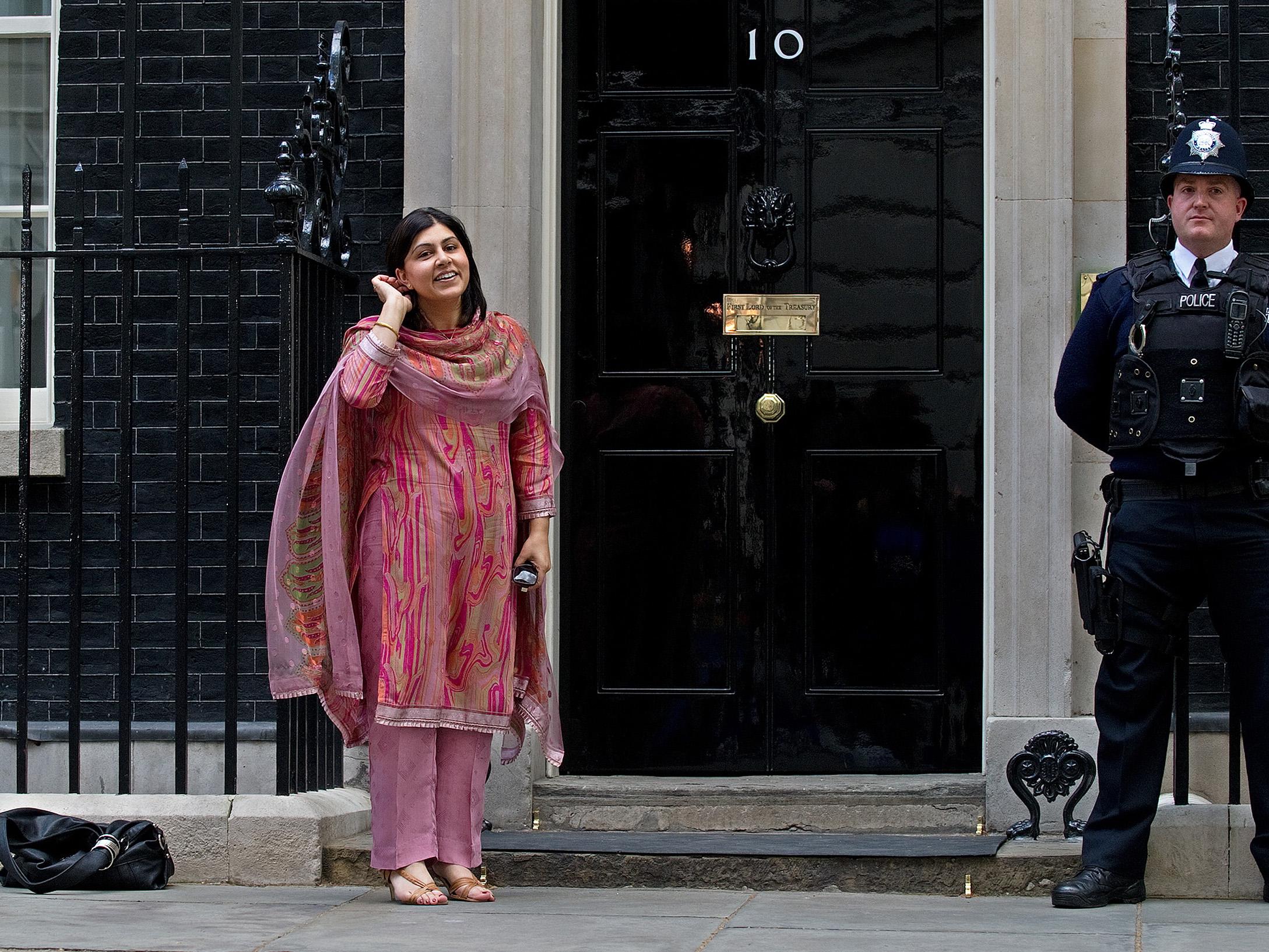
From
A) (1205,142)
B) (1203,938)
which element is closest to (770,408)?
(1205,142)

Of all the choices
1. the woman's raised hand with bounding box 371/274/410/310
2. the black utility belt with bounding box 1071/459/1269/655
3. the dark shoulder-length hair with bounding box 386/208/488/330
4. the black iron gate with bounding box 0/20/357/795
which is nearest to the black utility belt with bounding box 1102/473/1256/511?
the black utility belt with bounding box 1071/459/1269/655

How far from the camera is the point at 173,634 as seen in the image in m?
6.80

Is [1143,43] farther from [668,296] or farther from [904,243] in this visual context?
[668,296]

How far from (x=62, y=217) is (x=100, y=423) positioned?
797mm

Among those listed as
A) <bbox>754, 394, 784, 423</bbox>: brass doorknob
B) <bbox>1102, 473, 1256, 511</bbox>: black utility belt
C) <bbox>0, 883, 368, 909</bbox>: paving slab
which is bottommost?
<bbox>0, 883, 368, 909</bbox>: paving slab

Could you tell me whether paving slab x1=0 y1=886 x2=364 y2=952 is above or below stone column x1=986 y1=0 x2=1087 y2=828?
below

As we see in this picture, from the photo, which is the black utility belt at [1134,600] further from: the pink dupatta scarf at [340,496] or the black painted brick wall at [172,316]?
the black painted brick wall at [172,316]

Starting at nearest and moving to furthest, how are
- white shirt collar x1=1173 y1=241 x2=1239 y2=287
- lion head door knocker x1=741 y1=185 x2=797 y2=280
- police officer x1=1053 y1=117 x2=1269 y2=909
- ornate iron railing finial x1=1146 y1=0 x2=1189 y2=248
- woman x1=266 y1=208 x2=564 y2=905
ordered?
police officer x1=1053 y1=117 x2=1269 y2=909, white shirt collar x1=1173 y1=241 x2=1239 y2=287, woman x1=266 y1=208 x2=564 y2=905, ornate iron railing finial x1=1146 y1=0 x2=1189 y2=248, lion head door knocker x1=741 y1=185 x2=797 y2=280

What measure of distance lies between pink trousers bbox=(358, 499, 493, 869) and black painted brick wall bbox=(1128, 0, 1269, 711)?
2.68 m

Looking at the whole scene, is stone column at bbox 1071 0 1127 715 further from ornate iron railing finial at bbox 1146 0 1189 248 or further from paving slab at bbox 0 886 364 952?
paving slab at bbox 0 886 364 952

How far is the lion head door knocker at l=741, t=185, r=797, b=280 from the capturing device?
6.52m

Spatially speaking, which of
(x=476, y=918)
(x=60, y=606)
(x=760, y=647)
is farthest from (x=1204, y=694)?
(x=60, y=606)

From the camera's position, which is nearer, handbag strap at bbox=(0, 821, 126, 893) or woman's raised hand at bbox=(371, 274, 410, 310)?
woman's raised hand at bbox=(371, 274, 410, 310)

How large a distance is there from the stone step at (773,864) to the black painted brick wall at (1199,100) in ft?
3.47
